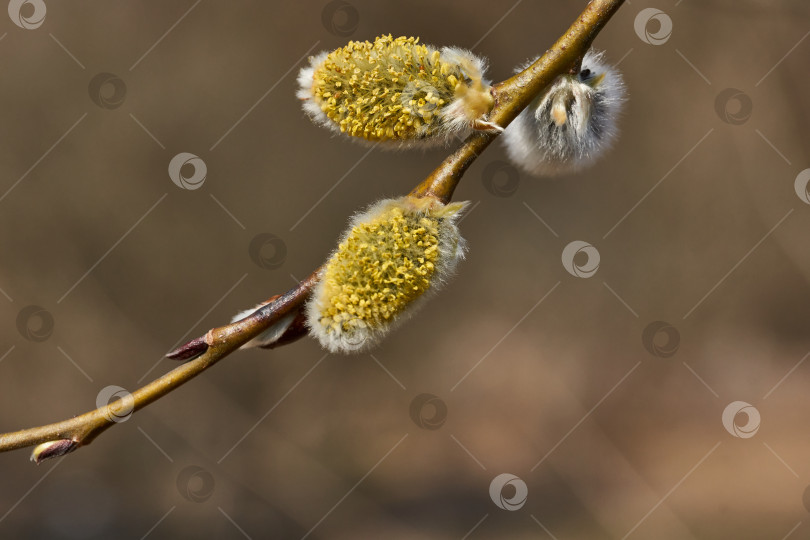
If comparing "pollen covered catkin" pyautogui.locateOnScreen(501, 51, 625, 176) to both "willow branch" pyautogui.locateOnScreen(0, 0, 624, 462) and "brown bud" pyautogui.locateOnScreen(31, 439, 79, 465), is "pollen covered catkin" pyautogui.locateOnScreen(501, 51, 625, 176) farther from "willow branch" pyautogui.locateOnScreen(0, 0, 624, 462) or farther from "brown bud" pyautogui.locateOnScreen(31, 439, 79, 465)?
"brown bud" pyautogui.locateOnScreen(31, 439, 79, 465)

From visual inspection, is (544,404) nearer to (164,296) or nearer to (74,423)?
(164,296)

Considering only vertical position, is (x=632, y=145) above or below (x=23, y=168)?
above

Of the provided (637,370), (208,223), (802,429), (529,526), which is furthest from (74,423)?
(802,429)

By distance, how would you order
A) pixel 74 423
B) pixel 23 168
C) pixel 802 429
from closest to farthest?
1. pixel 74 423
2. pixel 23 168
3. pixel 802 429

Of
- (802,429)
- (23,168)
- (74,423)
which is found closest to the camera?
(74,423)

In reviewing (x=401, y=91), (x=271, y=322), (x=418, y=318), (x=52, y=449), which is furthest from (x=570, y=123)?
(x=418, y=318)
